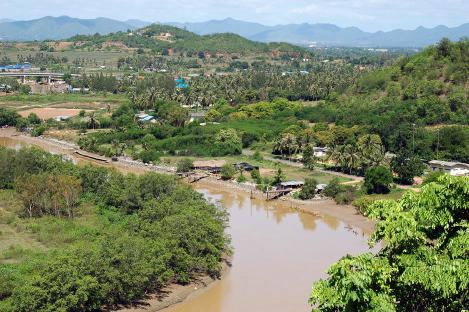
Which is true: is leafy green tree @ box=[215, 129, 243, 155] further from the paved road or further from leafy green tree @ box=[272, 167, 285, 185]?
leafy green tree @ box=[272, 167, 285, 185]

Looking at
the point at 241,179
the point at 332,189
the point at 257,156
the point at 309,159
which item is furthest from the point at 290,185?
the point at 257,156

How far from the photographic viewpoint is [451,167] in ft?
159

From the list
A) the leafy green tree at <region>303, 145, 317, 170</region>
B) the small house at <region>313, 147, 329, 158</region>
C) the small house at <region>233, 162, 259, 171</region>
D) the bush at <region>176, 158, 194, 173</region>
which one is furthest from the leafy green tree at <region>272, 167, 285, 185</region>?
the small house at <region>313, 147, 329, 158</region>

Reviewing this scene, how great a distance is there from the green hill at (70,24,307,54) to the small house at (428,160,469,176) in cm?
12058

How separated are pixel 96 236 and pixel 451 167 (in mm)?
32065

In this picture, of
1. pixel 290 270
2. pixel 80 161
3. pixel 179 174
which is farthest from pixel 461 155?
pixel 80 161

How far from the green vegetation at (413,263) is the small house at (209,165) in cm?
4125

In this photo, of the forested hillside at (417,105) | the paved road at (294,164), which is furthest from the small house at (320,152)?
the forested hillside at (417,105)

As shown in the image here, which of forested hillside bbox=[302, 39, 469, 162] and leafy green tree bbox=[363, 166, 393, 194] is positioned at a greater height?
forested hillside bbox=[302, 39, 469, 162]

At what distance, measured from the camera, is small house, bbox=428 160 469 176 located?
47969 millimetres

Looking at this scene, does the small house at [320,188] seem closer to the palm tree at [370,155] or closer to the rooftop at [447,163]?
the palm tree at [370,155]

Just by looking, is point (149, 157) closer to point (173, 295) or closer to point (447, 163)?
point (447, 163)

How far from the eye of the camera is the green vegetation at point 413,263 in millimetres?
8102

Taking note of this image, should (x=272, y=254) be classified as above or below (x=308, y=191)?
below
